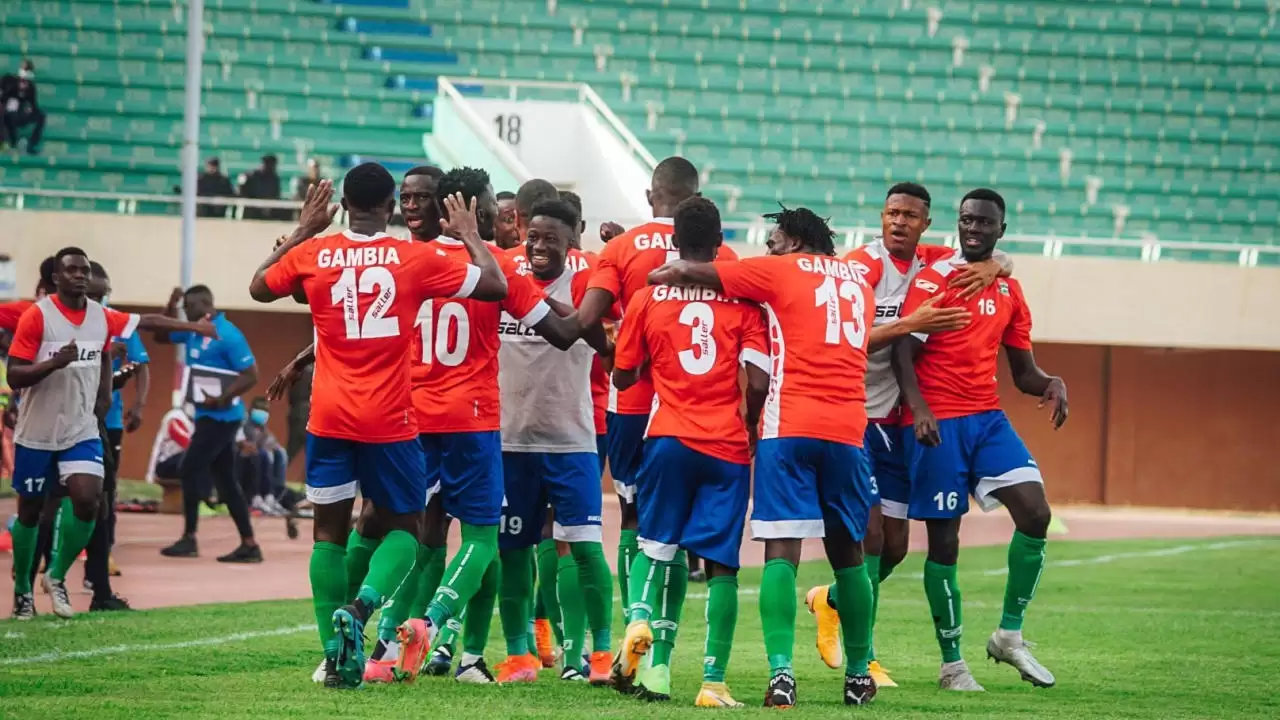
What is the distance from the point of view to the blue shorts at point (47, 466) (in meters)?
11.2

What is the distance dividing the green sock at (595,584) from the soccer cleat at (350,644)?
1375 mm

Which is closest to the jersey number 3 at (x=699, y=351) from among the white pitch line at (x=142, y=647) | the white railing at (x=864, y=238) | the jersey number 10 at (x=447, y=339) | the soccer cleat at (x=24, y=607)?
the jersey number 10 at (x=447, y=339)

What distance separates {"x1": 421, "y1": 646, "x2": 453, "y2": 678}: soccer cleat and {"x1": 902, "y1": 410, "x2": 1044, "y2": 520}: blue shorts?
229 centimetres

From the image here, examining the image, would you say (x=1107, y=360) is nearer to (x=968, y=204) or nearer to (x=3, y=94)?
(x=3, y=94)

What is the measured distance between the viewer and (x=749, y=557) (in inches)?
683

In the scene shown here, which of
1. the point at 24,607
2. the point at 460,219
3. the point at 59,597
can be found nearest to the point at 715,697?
the point at 460,219

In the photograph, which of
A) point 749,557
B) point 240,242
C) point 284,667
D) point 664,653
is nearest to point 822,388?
point 664,653

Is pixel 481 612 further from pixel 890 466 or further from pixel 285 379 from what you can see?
pixel 890 466

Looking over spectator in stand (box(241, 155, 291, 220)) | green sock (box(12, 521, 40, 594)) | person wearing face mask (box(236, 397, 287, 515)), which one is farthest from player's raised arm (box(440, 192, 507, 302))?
spectator in stand (box(241, 155, 291, 220))

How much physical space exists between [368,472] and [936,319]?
2.61 m

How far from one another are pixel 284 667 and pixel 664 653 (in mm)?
2284

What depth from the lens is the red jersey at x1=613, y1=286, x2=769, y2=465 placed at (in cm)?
768

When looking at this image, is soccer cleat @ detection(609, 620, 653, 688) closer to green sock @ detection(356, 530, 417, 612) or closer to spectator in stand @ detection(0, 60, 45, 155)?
green sock @ detection(356, 530, 417, 612)

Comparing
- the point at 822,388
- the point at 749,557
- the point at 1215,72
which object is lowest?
the point at 749,557
